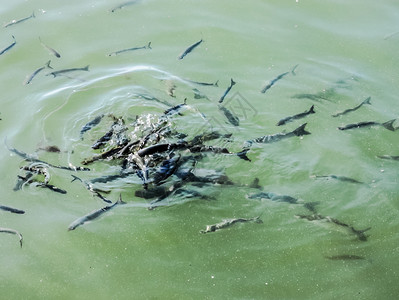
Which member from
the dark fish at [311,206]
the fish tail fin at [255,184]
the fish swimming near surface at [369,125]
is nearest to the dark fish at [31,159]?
the fish tail fin at [255,184]

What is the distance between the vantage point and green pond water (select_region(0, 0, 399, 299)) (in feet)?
14.5

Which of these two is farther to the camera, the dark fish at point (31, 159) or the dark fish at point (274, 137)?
the dark fish at point (274, 137)

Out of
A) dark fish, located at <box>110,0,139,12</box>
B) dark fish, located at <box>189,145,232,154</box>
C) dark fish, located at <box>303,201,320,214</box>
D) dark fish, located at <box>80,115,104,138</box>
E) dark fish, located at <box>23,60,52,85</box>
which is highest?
dark fish, located at <box>110,0,139,12</box>

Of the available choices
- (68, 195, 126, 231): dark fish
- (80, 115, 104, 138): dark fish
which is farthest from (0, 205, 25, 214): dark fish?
(80, 115, 104, 138): dark fish

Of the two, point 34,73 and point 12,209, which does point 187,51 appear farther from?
point 12,209

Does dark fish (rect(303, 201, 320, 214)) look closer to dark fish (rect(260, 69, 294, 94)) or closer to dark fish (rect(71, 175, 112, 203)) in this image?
dark fish (rect(260, 69, 294, 94))

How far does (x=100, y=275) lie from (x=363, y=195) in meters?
3.01

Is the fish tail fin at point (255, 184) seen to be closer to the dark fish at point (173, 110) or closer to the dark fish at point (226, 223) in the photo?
the dark fish at point (226, 223)

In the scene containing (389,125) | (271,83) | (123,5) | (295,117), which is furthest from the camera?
(123,5)

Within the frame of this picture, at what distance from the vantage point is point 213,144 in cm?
554

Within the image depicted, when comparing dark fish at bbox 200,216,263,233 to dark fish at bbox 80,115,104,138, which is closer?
dark fish at bbox 200,216,263,233

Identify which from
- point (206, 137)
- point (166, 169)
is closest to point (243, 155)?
A: point (206, 137)

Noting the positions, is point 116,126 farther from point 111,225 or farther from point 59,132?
point 111,225

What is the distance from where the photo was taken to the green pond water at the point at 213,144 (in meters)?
4.41
